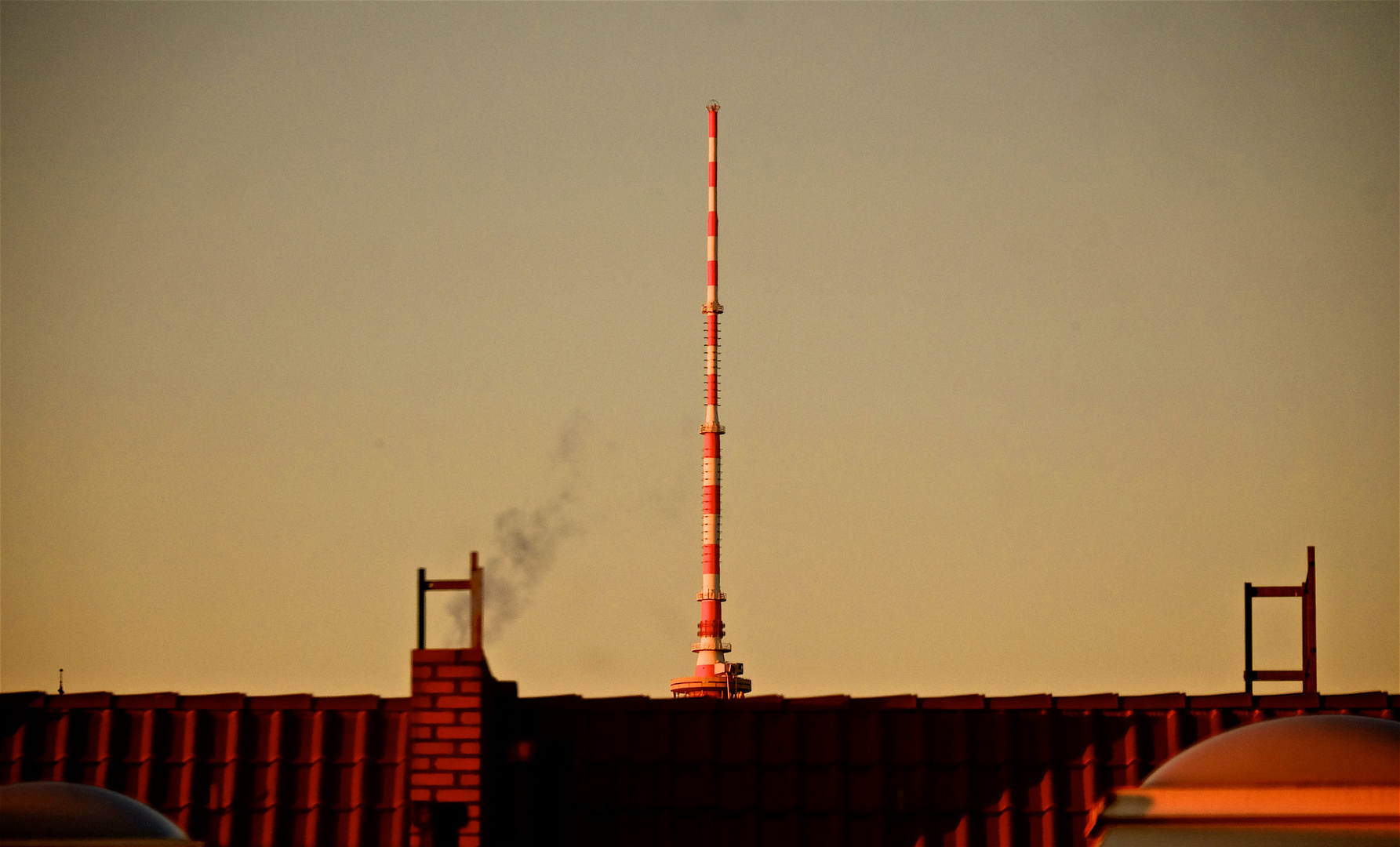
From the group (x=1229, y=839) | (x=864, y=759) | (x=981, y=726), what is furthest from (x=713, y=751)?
(x=1229, y=839)

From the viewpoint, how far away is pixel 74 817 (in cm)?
942

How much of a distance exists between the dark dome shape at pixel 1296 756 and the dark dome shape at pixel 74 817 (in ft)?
16.7

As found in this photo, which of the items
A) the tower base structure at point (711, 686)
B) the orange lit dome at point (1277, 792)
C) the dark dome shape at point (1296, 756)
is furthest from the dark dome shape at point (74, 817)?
the tower base structure at point (711, 686)

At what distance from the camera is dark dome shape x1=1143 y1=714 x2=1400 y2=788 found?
869 centimetres

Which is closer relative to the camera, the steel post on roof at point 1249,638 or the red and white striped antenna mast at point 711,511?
the steel post on roof at point 1249,638

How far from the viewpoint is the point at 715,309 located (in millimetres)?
56938

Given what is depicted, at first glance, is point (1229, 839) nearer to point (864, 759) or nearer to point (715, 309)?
point (864, 759)

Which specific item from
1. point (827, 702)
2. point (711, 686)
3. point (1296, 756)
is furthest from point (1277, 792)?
point (711, 686)

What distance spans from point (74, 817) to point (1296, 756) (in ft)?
19.6

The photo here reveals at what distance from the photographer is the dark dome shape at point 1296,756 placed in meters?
8.69

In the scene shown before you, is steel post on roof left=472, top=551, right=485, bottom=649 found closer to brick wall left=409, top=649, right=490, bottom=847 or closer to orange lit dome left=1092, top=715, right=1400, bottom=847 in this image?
brick wall left=409, top=649, right=490, bottom=847

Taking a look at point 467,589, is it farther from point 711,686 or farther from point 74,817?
point 711,686

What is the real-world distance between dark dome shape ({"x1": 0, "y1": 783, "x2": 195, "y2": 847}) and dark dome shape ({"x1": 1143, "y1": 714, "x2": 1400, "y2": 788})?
5.10 m

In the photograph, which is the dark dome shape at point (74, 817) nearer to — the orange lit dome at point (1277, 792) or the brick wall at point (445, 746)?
Result: the brick wall at point (445, 746)
